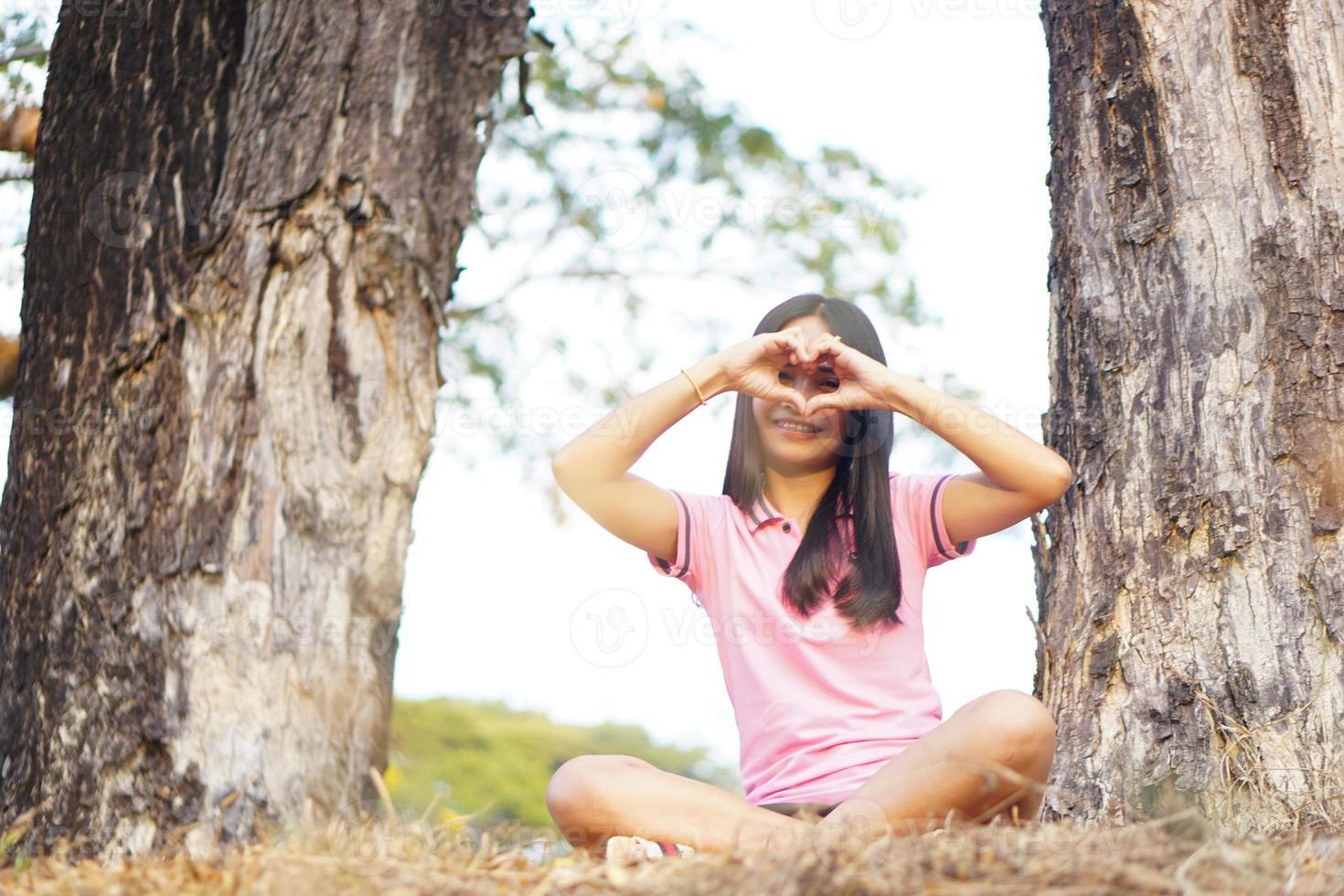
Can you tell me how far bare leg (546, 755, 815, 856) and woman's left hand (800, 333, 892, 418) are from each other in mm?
833

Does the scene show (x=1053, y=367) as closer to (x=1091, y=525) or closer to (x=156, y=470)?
(x=1091, y=525)

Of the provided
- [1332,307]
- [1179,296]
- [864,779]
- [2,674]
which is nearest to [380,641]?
[2,674]

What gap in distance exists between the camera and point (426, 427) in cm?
312

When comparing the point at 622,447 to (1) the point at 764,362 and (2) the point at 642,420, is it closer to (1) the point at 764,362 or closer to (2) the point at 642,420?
(2) the point at 642,420

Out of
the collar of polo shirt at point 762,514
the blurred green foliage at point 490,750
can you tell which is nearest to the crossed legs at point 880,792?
the collar of polo shirt at point 762,514

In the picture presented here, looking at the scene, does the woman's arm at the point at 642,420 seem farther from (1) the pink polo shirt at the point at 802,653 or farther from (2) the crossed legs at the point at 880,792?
(2) the crossed legs at the point at 880,792

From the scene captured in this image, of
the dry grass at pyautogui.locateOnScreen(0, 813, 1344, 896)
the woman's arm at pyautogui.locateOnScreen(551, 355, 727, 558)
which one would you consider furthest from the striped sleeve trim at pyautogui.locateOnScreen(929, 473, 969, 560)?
the dry grass at pyautogui.locateOnScreen(0, 813, 1344, 896)

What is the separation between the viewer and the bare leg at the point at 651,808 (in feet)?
6.79

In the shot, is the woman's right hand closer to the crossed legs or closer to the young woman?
the young woman

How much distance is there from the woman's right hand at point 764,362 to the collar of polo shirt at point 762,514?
269 millimetres

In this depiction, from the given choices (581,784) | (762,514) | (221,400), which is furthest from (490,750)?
(581,784)

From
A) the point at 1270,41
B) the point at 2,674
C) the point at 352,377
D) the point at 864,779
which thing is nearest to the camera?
the point at 864,779

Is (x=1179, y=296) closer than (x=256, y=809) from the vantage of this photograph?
Yes

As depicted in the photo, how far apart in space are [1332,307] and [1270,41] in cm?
56
